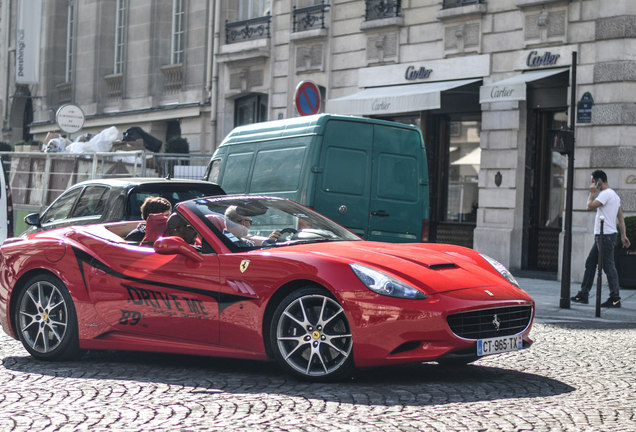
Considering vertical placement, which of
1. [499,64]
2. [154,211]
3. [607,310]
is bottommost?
[607,310]

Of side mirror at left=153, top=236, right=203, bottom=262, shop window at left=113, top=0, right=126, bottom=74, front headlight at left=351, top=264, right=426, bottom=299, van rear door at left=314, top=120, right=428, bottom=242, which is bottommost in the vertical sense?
front headlight at left=351, top=264, right=426, bottom=299

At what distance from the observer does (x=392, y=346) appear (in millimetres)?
6461

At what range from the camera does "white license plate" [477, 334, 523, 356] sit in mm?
6637

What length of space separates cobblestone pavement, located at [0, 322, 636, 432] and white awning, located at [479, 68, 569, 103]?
10.7 m

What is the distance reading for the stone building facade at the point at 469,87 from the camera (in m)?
17.9

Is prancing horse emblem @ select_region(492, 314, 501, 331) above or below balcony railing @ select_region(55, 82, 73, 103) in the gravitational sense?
below

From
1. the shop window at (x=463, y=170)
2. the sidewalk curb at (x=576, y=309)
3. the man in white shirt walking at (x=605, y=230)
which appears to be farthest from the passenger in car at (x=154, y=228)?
the shop window at (x=463, y=170)

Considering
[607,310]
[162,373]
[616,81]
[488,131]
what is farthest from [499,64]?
A: [162,373]

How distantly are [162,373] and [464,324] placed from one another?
220 centimetres

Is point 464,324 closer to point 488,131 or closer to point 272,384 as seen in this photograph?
point 272,384

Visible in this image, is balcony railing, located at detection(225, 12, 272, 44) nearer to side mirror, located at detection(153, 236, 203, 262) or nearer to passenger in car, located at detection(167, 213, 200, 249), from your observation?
passenger in car, located at detection(167, 213, 200, 249)

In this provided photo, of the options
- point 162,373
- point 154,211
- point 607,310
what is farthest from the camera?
point 607,310

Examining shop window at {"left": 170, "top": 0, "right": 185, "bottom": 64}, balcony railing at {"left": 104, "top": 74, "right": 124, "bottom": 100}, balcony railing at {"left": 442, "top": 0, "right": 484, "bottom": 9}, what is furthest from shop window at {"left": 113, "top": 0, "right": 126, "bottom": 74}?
balcony railing at {"left": 442, "top": 0, "right": 484, "bottom": 9}

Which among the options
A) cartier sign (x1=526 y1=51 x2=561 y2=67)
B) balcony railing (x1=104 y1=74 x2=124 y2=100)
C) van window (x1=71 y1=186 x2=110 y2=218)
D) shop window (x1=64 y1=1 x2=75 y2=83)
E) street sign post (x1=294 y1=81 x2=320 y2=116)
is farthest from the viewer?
shop window (x1=64 y1=1 x2=75 y2=83)
